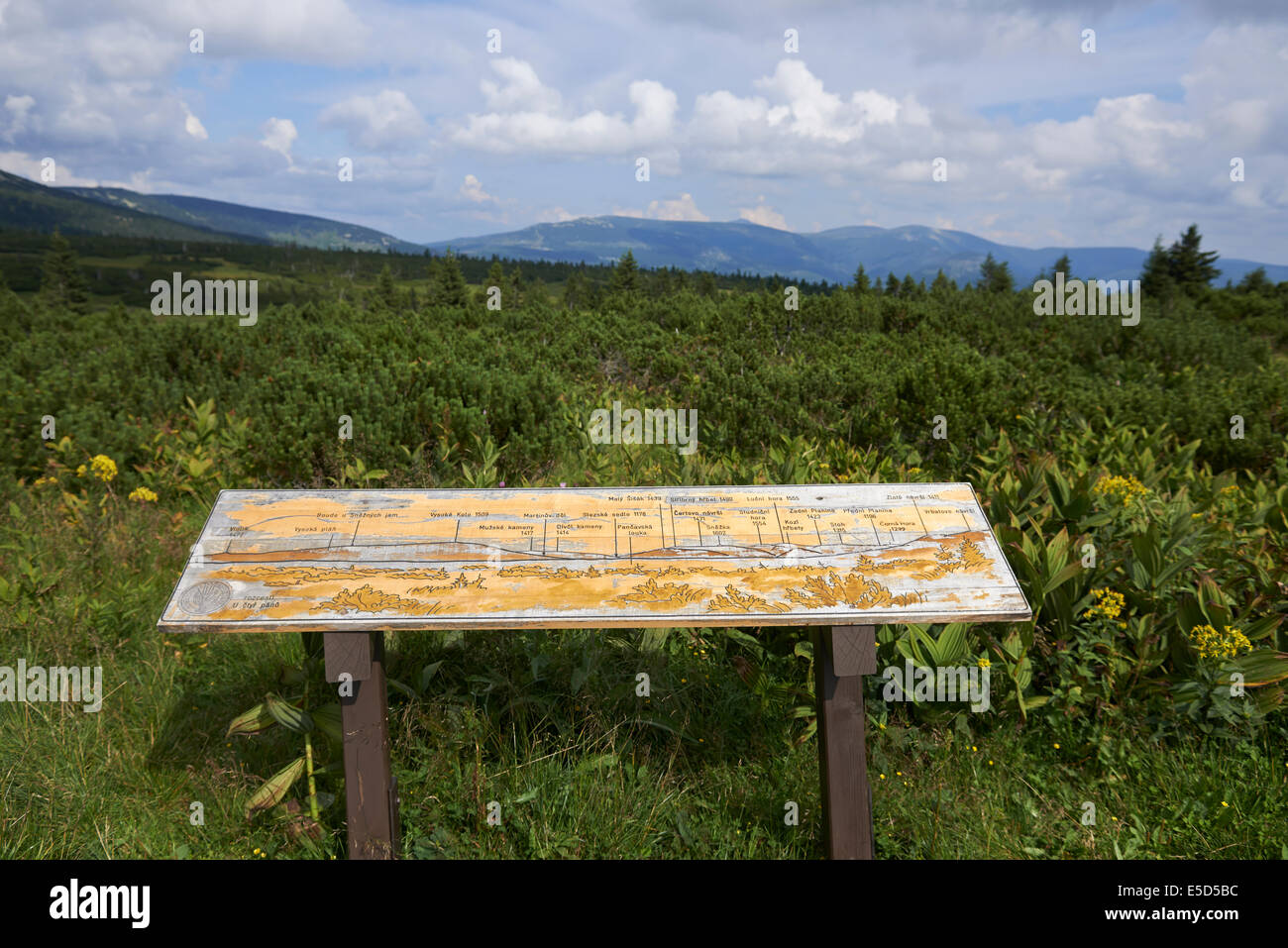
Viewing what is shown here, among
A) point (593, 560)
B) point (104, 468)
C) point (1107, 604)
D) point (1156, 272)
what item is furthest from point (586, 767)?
point (1156, 272)

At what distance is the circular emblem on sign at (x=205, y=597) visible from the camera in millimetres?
2191

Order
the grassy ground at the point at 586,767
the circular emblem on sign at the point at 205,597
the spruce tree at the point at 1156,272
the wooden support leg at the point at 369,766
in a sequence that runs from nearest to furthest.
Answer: the circular emblem on sign at the point at 205,597 → the wooden support leg at the point at 369,766 → the grassy ground at the point at 586,767 → the spruce tree at the point at 1156,272

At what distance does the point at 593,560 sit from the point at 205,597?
3.77ft

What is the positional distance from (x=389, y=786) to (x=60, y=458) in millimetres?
5123

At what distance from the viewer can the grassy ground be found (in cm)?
261

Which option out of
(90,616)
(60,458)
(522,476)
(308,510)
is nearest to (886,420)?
(522,476)

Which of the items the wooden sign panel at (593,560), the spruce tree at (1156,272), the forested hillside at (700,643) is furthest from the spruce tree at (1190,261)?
the wooden sign panel at (593,560)

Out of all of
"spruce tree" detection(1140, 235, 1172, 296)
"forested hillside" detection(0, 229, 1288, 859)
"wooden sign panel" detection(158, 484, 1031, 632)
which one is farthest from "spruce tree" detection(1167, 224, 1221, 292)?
"wooden sign panel" detection(158, 484, 1031, 632)

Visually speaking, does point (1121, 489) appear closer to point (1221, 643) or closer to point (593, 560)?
point (1221, 643)

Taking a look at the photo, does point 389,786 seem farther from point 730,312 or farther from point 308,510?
point 730,312

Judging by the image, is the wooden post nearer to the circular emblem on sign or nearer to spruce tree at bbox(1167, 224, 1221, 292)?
the circular emblem on sign

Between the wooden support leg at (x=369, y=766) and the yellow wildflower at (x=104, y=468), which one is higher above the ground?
the yellow wildflower at (x=104, y=468)

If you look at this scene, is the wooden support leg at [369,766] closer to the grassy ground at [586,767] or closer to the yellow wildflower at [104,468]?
the grassy ground at [586,767]

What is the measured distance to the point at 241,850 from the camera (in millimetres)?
2609
